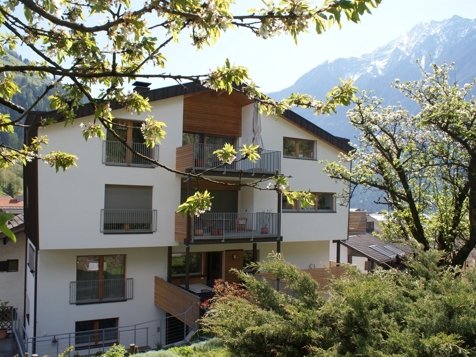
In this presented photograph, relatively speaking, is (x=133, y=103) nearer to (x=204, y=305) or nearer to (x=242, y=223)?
(x=204, y=305)

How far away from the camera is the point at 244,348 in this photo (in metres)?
5.64

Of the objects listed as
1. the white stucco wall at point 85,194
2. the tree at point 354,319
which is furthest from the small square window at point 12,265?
the tree at point 354,319

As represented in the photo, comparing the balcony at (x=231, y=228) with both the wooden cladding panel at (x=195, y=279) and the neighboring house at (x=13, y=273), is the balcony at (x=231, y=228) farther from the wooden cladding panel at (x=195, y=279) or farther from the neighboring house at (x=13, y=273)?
the neighboring house at (x=13, y=273)

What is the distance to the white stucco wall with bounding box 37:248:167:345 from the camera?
16547mm

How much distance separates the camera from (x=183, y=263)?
19.4m

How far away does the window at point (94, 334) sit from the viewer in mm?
17078

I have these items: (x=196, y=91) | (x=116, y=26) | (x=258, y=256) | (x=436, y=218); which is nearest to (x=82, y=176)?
(x=196, y=91)

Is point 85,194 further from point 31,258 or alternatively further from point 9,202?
point 9,202

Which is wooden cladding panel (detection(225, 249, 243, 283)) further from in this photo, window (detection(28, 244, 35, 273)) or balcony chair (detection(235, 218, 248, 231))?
window (detection(28, 244, 35, 273))

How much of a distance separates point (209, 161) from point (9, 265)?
32.5 feet

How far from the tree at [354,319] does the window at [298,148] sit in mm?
14763

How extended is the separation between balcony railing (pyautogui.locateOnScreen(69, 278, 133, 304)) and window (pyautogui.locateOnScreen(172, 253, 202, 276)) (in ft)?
6.44

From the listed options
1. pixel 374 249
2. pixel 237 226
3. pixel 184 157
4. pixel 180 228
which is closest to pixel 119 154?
pixel 184 157

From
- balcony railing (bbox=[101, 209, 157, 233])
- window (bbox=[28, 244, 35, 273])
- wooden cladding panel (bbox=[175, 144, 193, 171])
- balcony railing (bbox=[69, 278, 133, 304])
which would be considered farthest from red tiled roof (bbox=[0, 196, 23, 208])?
wooden cladding panel (bbox=[175, 144, 193, 171])
